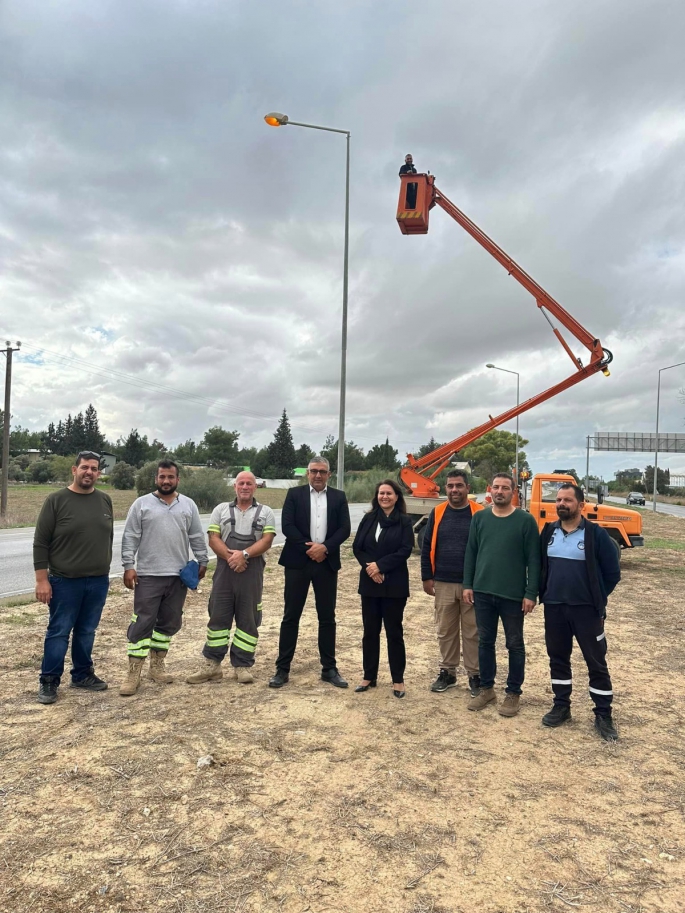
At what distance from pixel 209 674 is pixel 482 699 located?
2315 millimetres

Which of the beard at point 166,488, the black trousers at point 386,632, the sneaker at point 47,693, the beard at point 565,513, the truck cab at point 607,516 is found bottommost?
the sneaker at point 47,693

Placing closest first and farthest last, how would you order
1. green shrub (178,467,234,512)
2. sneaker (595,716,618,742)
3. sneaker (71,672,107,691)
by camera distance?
sneaker (595,716,618,742), sneaker (71,672,107,691), green shrub (178,467,234,512)

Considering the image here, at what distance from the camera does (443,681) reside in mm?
5262

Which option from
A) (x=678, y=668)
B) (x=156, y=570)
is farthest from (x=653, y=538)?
(x=156, y=570)

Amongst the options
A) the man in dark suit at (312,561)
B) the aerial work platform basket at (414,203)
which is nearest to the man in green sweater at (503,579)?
the man in dark suit at (312,561)

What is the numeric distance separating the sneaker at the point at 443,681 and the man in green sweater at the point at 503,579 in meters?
0.36

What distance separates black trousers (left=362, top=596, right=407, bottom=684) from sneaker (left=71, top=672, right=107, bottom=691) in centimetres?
220

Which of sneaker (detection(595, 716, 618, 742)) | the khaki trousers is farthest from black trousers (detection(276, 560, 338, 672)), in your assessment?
sneaker (detection(595, 716, 618, 742))

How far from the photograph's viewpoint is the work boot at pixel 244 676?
17.1 feet

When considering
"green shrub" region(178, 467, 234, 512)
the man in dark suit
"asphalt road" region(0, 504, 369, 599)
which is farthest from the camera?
"green shrub" region(178, 467, 234, 512)

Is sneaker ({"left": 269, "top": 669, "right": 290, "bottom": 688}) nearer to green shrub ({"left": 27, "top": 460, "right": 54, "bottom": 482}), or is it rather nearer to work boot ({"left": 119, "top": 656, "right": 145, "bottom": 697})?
work boot ({"left": 119, "top": 656, "right": 145, "bottom": 697})

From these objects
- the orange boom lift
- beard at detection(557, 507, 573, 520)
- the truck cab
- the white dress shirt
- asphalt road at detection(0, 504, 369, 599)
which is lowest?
asphalt road at detection(0, 504, 369, 599)

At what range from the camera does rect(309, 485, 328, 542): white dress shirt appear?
5.32 meters

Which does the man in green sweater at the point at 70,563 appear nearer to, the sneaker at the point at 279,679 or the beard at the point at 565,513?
the sneaker at the point at 279,679
